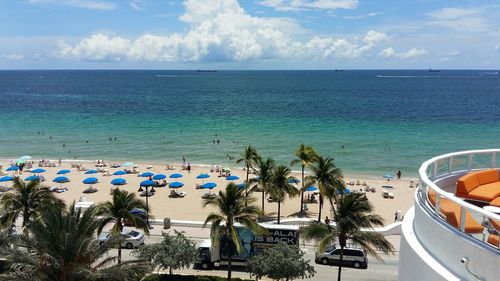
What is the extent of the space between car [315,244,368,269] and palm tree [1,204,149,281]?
1228cm

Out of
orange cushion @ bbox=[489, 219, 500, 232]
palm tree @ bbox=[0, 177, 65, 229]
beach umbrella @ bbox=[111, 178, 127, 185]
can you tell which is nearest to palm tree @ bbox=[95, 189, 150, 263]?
palm tree @ bbox=[0, 177, 65, 229]

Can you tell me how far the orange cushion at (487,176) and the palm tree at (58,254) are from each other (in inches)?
395

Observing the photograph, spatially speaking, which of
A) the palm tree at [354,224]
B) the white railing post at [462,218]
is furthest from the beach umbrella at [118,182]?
the white railing post at [462,218]

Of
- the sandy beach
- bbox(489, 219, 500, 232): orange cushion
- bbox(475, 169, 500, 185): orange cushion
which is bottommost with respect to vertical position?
the sandy beach

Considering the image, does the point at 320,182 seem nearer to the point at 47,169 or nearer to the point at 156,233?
the point at 156,233

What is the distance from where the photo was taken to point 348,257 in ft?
71.4

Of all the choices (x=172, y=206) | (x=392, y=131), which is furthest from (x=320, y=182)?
(x=392, y=131)

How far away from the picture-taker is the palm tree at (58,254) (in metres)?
11.6

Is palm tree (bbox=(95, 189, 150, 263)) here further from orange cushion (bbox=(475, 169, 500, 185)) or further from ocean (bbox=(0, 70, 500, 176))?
ocean (bbox=(0, 70, 500, 176))

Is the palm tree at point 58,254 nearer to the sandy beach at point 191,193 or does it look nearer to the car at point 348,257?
the car at point 348,257

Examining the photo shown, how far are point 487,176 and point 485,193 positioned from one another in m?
1.24

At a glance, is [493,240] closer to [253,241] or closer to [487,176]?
[487,176]

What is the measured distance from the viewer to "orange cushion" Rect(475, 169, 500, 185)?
32.3 feet

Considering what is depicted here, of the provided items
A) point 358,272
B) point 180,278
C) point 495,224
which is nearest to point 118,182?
point 180,278
